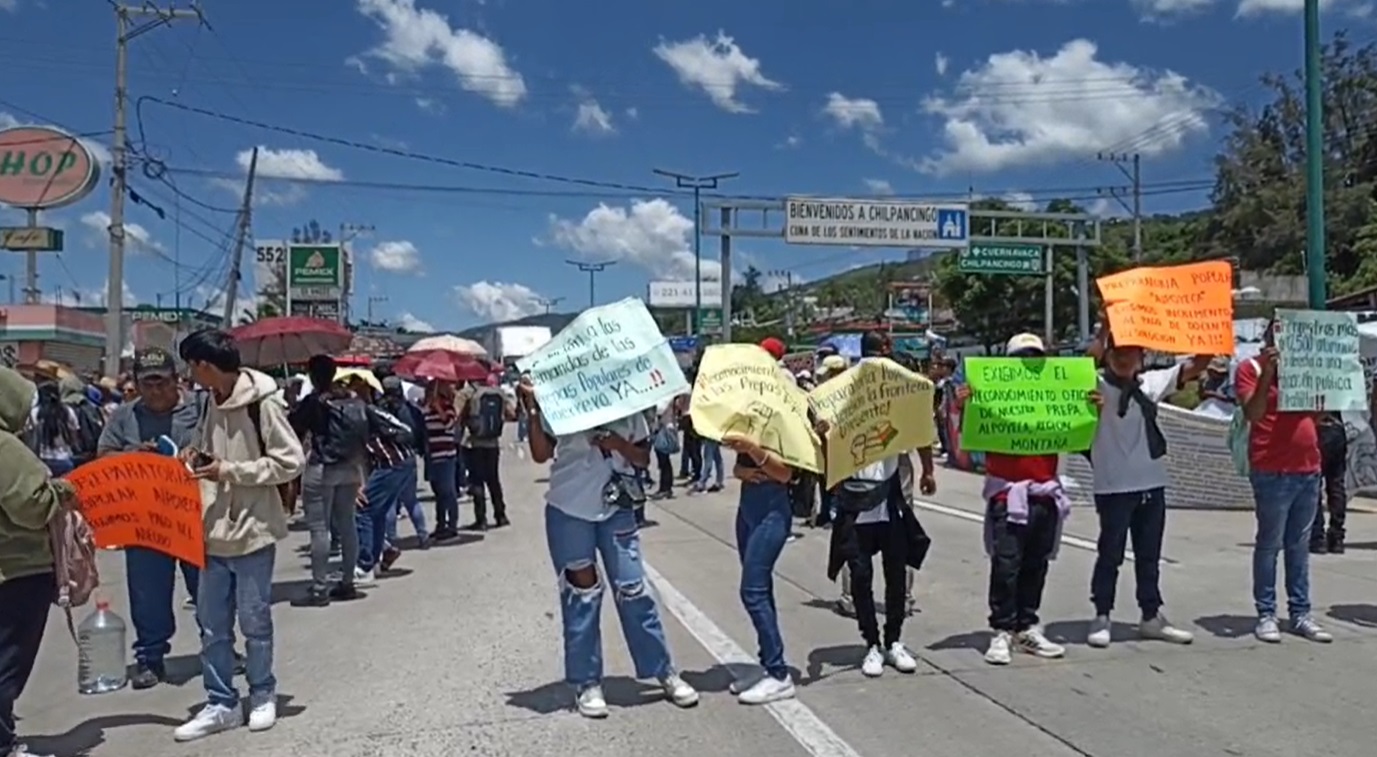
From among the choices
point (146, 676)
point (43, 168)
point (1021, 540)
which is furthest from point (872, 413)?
point (43, 168)

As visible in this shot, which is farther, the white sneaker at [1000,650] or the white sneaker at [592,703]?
the white sneaker at [1000,650]

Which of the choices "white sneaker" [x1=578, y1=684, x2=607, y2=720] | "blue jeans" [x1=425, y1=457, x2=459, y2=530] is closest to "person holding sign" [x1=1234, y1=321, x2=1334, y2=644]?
"white sneaker" [x1=578, y1=684, x2=607, y2=720]

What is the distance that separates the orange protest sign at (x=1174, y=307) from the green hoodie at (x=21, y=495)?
18.6 ft

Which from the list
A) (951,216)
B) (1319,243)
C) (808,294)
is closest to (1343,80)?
(951,216)

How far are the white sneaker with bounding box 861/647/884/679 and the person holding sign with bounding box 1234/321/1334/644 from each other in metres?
2.57

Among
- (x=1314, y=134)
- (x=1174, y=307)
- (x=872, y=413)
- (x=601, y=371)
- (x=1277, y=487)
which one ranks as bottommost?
(x=1277, y=487)

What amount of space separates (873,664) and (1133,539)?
2038 millimetres

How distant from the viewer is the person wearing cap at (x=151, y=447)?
22.9ft

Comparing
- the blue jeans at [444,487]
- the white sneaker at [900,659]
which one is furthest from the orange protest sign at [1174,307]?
the blue jeans at [444,487]

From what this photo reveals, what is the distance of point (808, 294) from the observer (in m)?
146

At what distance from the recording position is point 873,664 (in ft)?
22.0

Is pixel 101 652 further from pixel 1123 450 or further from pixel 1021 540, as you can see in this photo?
pixel 1123 450

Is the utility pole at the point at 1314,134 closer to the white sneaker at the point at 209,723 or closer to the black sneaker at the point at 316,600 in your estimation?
the black sneaker at the point at 316,600

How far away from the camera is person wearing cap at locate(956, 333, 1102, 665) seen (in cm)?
702
